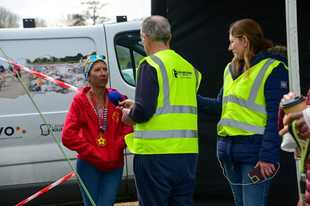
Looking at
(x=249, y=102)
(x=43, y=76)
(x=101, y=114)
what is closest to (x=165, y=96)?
(x=249, y=102)

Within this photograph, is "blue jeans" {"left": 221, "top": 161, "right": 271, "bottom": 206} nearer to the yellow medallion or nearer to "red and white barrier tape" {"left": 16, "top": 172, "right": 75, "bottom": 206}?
the yellow medallion

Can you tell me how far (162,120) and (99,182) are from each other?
3.46 ft

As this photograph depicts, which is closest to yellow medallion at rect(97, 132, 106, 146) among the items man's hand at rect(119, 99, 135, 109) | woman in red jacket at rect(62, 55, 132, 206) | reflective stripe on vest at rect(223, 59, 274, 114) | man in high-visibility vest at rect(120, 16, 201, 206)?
woman in red jacket at rect(62, 55, 132, 206)

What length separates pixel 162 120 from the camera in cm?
383

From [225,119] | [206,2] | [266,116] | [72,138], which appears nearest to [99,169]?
[72,138]

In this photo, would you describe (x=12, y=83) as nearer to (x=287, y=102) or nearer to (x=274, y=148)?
(x=274, y=148)

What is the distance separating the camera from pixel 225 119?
13.5 ft

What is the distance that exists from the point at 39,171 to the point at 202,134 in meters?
1.93

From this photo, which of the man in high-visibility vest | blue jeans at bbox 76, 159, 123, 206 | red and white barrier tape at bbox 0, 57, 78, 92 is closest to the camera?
the man in high-visibility vest

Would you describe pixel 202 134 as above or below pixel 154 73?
below

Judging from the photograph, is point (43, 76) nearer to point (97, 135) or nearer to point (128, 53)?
point (128, 53)

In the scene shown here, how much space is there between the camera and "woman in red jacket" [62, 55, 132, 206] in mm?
4505

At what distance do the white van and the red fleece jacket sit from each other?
6.16ft

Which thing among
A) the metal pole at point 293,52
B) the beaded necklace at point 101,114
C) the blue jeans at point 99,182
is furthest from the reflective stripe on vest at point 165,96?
the blue jeans at point 99,182
